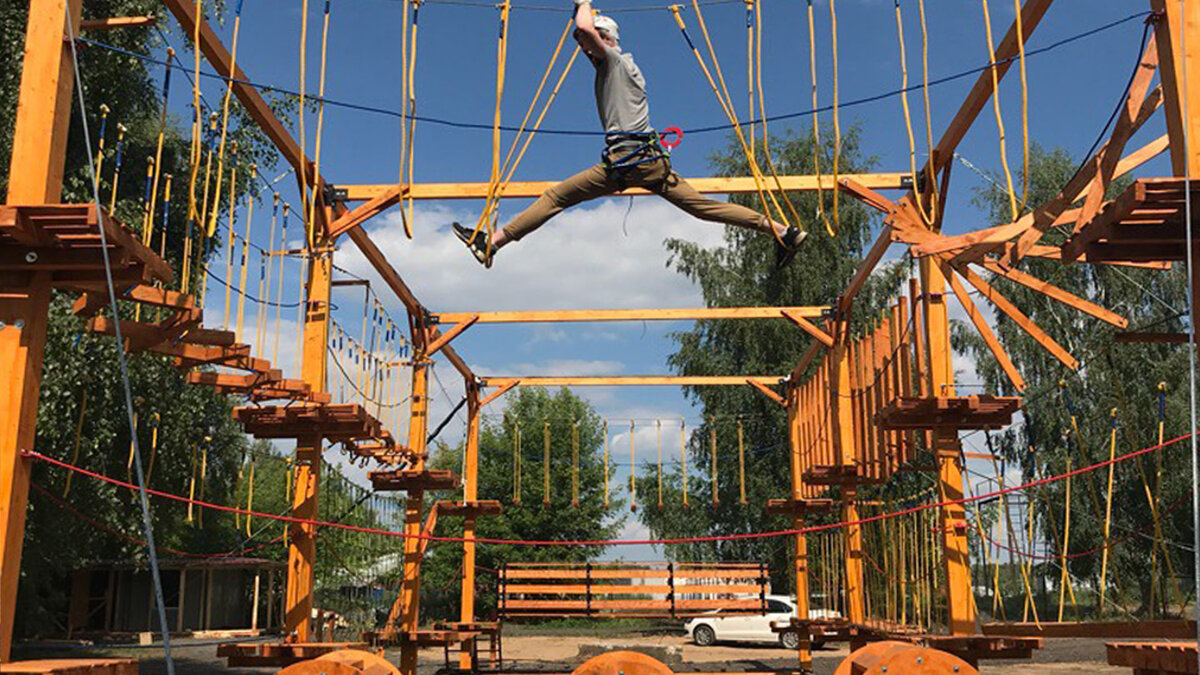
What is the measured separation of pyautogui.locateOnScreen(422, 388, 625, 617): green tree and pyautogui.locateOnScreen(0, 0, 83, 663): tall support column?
2897cm

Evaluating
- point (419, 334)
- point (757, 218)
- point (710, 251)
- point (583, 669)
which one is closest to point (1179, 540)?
point (710, 251)

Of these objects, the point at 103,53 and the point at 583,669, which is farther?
the point at 103,53

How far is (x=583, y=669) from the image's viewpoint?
6.04 m

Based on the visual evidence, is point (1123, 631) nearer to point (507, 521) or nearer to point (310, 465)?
point (310, 465)

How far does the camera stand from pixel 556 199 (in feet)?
26.2

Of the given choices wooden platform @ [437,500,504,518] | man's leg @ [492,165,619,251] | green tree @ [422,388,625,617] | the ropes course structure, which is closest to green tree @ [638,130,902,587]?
green tree @ [422,388,625,617]

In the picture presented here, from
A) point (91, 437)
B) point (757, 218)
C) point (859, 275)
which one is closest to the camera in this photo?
point (757, 218)

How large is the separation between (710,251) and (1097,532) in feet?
49.5

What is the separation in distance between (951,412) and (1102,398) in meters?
19.9

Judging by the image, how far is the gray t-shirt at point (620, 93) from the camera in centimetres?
767

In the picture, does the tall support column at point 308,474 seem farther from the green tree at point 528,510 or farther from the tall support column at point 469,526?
the green tree at point 528,510

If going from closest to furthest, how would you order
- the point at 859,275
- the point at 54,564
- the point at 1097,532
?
the point at 859,275 → the point at 54,564 → the point at 1097,532

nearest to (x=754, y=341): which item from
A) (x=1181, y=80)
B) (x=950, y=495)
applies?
(x=950, y=495)

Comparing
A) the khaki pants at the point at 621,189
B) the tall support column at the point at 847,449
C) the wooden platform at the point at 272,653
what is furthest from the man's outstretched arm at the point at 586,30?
the tall support column at the point at 847,449
